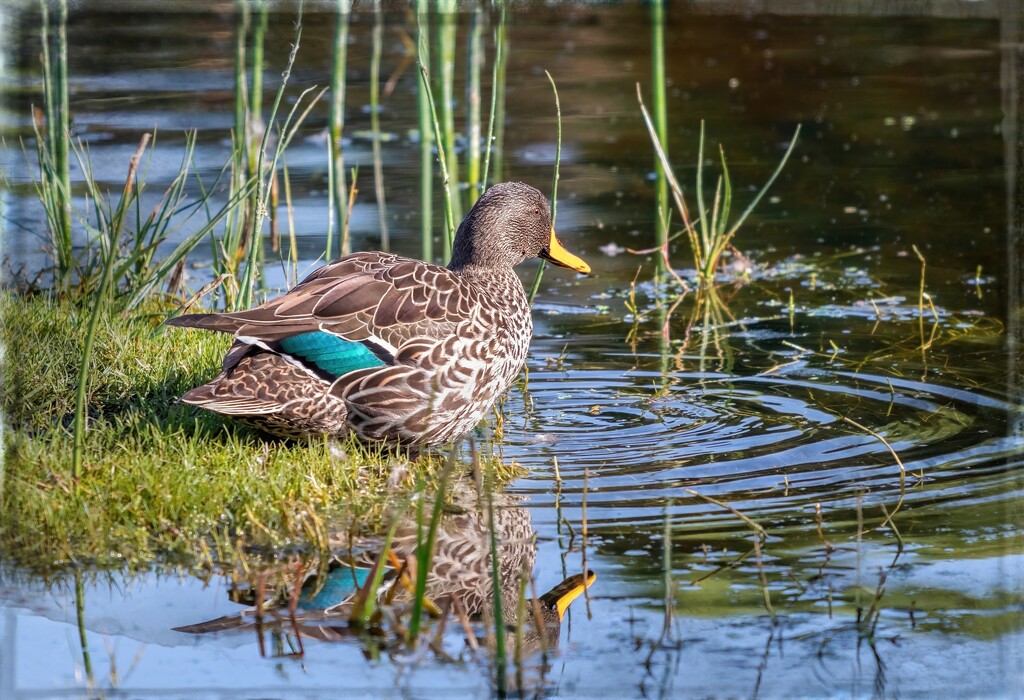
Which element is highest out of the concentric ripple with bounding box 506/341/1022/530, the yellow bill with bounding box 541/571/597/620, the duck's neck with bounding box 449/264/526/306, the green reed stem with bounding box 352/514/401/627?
the duck's neck with bounding box 449/264/526/306

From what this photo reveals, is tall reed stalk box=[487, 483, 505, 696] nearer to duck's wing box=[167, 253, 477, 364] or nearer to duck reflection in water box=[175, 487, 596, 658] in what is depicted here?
duck reflection in water box=[175, 487, 596, 658]

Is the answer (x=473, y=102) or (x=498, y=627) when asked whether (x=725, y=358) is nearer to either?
(x=473, y=102)

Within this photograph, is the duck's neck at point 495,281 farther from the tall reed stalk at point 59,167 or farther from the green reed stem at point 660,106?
the green reed stem at point 660,106

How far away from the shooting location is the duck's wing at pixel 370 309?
4977 mm

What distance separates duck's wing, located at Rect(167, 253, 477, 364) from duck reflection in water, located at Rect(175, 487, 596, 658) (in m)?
0.82


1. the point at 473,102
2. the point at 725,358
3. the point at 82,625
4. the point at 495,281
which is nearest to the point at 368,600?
the point at 82,625

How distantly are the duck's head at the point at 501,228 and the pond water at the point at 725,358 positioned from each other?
0.77 meters

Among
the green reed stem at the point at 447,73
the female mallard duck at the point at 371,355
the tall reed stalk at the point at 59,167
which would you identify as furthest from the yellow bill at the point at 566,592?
the tall reed stalk at the point at 59,167

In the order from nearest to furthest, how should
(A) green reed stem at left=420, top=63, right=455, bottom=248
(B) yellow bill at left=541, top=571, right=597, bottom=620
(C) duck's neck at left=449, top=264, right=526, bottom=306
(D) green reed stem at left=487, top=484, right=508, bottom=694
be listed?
(D) green reed stem at left=487, top=484, right=508, bottom=694 < (B) yellow bill at left=541, top=571, right=597, bottom=620 < (C) duck's neck at left=449, top=264, right=526, bottom=306 < (A) green reed stem at left=420, top=63, right=455, bottom=248

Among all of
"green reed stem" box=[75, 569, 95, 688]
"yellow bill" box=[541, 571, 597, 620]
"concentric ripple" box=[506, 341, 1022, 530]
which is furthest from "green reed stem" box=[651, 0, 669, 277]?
"green reed stem" box=[75, 569, 95, 688]

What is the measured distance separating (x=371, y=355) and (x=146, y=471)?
0.99 meters

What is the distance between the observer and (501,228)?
5801 mm

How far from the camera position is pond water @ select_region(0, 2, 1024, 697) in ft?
12.1

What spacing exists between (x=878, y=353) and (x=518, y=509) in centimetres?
284
